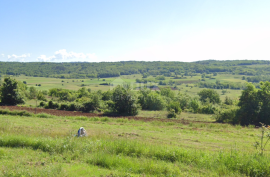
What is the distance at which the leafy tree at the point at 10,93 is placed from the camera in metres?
33.8

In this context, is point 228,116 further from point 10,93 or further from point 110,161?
point 10,93

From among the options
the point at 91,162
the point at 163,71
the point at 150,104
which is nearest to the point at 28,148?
the point at 91,162

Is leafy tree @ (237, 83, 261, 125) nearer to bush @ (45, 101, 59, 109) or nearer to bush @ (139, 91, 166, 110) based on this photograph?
bush @ (139, 91, 166, 110)

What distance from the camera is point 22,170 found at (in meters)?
5.84

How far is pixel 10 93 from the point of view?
111 ft

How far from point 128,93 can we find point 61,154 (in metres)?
22.7

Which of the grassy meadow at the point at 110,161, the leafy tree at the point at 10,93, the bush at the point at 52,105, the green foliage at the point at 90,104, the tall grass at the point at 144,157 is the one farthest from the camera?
the leafy tree at the point at 10,93

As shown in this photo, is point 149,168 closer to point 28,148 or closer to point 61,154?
point 61,154

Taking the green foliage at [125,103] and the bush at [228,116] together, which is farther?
the green foliage at [125,103]

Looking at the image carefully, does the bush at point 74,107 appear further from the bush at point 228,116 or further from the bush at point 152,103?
the bush at point 228,116

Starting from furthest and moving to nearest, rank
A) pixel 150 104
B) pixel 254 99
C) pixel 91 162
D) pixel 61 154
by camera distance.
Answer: pixel 150 104 < pixel 254 99 < pixel 61 154 < pixel 91 162

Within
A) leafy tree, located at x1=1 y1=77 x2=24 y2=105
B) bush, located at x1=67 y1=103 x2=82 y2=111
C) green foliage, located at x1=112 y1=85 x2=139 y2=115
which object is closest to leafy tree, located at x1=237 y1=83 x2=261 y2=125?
green foliage, located at x1=112 y1=85 x2=139 y2=115

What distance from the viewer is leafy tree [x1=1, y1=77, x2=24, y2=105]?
33750mm

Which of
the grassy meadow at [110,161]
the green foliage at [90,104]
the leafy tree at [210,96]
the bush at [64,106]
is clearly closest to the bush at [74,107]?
the bush at [64,106]
